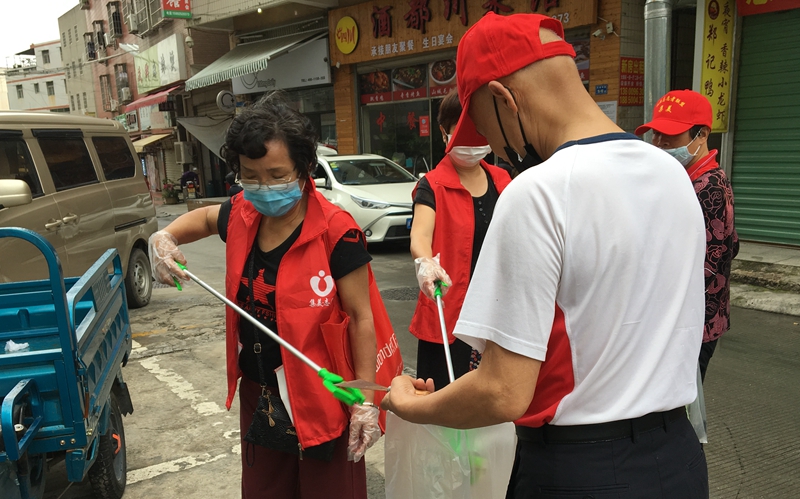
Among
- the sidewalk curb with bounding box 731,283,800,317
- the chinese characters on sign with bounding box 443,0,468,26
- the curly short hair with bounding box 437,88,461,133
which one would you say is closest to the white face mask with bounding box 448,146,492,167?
the curly short hair with bounding box 437,88,461,133

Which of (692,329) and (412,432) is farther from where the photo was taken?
(412,432)

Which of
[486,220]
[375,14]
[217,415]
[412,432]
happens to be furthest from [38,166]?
[375,14]

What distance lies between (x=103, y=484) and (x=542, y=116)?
2.81m

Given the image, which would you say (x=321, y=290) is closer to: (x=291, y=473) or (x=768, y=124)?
(x=291, y=473)

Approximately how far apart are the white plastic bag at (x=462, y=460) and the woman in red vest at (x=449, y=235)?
65 centimetres

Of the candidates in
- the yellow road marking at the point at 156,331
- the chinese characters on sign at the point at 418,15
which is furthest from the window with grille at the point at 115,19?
the yellow road marking at the point at 156,331

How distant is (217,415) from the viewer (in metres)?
4.15

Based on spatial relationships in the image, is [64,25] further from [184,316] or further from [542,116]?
[542,116]

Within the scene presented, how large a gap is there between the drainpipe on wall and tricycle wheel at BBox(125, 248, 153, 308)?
5.85 meters

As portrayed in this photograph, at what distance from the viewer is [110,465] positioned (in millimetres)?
3029

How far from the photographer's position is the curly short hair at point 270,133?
6.65 ft

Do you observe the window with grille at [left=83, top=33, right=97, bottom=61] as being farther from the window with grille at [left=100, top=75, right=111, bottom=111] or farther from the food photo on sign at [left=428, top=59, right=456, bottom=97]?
the food photo on sign at [left=428, top=59, right=456, bottom=97]

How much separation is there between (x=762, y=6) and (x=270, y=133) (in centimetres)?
832

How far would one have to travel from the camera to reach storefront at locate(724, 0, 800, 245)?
8.20m
